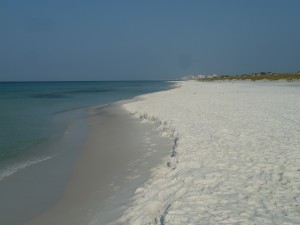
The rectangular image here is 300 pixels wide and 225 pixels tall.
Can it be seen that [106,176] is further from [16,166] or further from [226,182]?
[226,182]

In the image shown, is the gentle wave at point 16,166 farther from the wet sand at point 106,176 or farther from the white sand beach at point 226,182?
the white sand beach at point 226,182

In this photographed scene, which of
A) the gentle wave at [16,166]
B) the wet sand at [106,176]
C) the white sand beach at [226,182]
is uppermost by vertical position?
the white sand beach at [226,182]

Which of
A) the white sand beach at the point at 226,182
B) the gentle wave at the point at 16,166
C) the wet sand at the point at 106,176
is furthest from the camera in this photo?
the gentle wave at the point at 16,166

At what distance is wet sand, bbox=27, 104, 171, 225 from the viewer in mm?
5887

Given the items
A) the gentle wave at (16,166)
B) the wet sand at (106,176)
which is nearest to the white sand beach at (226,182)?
the wet sand at (106,176)

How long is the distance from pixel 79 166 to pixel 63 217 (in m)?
3.55

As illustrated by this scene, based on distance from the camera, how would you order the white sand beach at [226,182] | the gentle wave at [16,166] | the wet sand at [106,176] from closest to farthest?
the white sand beach at [226,182] < the wet sand at [106,176] < the gentle wave at [16,166]

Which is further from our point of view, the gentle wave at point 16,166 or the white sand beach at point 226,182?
the gentle wave at point 16,166

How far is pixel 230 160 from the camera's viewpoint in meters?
7.84

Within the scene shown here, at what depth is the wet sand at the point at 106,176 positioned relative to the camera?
589 cm

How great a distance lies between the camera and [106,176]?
8.16 metres

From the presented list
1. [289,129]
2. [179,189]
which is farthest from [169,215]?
[289,129]

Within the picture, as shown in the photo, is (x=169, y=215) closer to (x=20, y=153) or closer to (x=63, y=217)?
(x=63, y=217)

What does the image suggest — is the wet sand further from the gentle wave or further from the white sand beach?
the gentle wave
